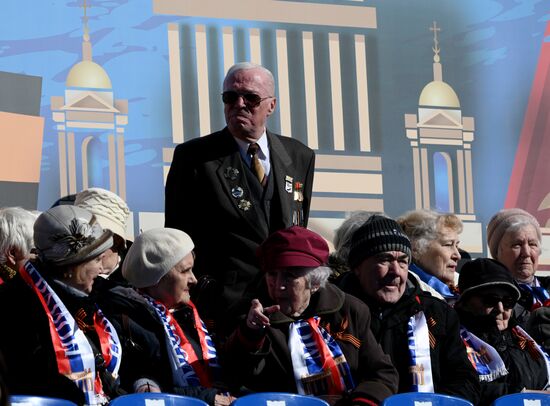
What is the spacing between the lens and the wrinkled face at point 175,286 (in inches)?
167

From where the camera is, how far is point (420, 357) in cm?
445

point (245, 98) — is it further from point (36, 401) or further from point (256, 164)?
point (36, 401)

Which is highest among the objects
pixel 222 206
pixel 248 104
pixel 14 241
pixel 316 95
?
pixel 316 95

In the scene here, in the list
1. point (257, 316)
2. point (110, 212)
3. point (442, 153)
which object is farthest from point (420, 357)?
point (442, 153)

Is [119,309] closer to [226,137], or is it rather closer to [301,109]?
[226,137]

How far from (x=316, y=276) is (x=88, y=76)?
2877mm

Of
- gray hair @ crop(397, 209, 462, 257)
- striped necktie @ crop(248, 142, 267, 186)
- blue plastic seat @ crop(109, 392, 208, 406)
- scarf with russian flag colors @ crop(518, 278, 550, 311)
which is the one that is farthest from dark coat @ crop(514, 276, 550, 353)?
blue plastic seat @ crop(109, 392, 208, 406)

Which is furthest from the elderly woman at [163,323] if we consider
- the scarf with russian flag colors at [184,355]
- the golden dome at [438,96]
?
the golden dome at [438,96]

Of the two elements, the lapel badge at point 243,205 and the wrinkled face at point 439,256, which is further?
the wrinkled face at point 439,256

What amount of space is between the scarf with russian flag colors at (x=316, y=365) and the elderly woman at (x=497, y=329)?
846 millimetres

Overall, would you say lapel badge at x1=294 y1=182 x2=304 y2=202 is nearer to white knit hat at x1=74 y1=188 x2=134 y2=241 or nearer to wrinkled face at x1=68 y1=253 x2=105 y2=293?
white knit hat at x1=74 y1=188 x2=134 y2=241

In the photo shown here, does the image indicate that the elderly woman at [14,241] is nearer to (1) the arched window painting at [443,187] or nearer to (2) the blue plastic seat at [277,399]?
(2) the blue plastic seat at [277,399]

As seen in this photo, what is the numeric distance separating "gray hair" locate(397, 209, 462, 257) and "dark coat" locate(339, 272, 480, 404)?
1.01 meters

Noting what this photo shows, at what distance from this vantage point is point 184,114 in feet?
22.6
